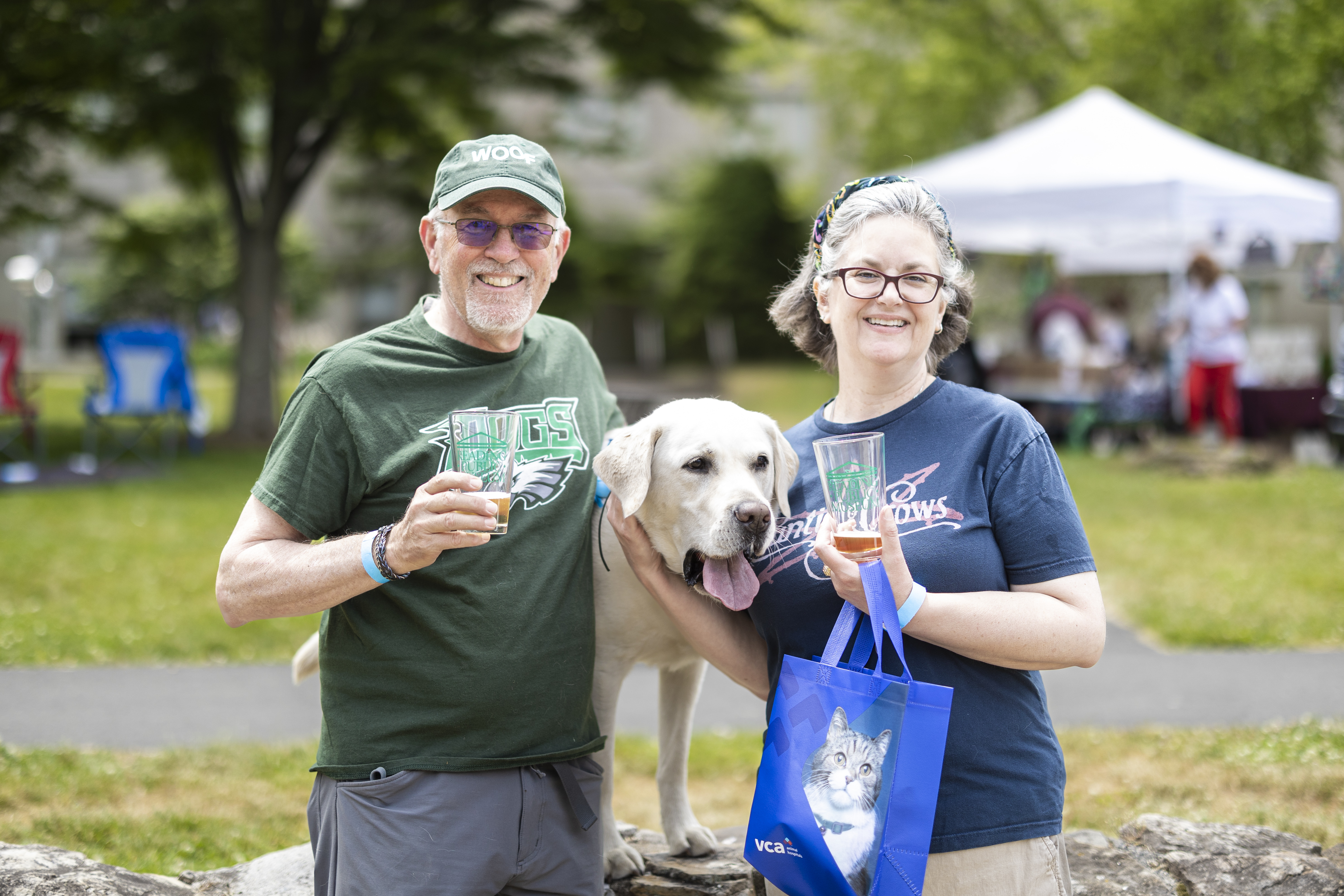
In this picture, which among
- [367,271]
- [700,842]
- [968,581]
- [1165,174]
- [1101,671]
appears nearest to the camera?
[968,581]

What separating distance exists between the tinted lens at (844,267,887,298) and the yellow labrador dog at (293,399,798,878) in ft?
1.73

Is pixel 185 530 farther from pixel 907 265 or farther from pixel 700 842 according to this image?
pixel 907 265

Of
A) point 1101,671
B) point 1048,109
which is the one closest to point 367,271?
point 1048,109

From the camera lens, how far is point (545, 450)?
2857 mm

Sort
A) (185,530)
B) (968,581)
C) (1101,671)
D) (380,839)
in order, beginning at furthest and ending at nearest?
1. (185,530)
2. (1101,671)
3. (380,839)
4. (968,581)

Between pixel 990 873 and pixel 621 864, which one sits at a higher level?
pixel 990 873

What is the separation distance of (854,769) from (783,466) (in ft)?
3.03

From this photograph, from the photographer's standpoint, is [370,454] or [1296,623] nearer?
[370,454]

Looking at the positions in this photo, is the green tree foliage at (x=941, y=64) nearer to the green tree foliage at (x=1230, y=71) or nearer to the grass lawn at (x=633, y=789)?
the green tree foliage at (x=1230, y=71)

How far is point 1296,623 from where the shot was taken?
6.83m

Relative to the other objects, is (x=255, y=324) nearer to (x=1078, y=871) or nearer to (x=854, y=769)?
(x=1078, y=871)

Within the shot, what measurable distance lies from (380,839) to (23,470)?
461 inches

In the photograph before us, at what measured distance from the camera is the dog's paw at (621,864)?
3258 millimetres

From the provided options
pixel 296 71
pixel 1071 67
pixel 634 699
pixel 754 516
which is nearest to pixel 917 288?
pixel 754 516
